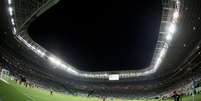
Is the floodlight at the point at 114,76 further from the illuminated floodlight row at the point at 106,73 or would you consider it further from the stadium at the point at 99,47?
the illuminated floodlight row at the point at 106,73

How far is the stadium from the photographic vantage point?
987 inches

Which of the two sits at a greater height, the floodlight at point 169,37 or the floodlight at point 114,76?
the floodlight at point 169,37

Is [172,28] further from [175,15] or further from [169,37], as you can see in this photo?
[175,15]

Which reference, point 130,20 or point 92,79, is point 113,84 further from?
point 130,20

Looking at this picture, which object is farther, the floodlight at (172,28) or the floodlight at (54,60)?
the floodlight at (54,60)

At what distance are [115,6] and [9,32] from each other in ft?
35.5

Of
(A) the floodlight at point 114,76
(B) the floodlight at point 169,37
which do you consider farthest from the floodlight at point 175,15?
(A) the floodlight at point 114,76

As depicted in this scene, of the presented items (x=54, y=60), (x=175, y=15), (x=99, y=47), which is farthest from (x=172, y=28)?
(x=54, y=60)

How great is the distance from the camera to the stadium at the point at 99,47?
82.2ft

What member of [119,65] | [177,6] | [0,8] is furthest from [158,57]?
[0,8]

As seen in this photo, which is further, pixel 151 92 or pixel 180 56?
pixel 151 92

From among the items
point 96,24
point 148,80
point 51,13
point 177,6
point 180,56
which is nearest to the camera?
point 177,6

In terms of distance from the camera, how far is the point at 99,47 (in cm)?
3488

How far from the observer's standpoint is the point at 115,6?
25.4 metres
